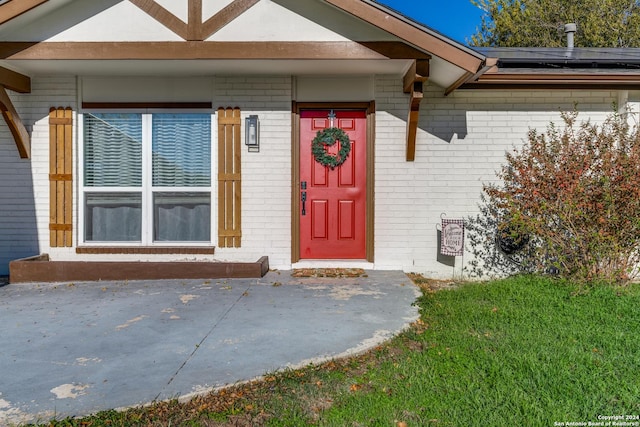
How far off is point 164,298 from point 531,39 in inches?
640

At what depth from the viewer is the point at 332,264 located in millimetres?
6441

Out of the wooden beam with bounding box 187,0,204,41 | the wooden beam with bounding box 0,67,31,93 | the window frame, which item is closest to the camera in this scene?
the wooden beam with bounding box 187,0,204,41

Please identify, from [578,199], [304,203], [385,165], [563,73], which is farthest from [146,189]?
[563,73]

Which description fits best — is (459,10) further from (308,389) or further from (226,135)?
(308,389)

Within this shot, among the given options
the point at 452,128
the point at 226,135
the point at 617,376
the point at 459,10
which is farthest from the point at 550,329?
the point at 459,10

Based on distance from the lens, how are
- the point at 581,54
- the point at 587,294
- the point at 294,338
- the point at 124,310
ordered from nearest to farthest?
1. the point at 294,338
2. the point at 124,310
3. the point at 587,294
4. the point at 581,54

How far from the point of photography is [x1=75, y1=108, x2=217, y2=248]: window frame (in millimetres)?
6316

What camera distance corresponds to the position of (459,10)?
18.6 metres

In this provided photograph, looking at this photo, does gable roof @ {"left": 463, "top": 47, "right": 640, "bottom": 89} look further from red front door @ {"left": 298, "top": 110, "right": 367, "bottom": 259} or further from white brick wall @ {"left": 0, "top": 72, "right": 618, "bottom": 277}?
red front door @ {"left": 298, "top": 110, "right": 367, "bottom": 259}

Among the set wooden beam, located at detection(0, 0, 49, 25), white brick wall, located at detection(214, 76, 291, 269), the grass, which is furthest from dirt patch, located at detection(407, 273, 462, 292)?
wooden beam, located at detection(0, 0, 49, 25)

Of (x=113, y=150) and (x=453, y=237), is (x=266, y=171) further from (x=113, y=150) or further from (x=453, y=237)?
(x=453, y=237)

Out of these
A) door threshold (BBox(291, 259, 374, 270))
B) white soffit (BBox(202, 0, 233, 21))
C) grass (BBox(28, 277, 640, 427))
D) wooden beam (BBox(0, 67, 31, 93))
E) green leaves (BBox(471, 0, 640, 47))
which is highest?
green leaves (BBox(471, 0, 640, 47))

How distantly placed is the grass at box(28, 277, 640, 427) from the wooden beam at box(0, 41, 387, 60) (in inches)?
124

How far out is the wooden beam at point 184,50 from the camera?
5246mm
